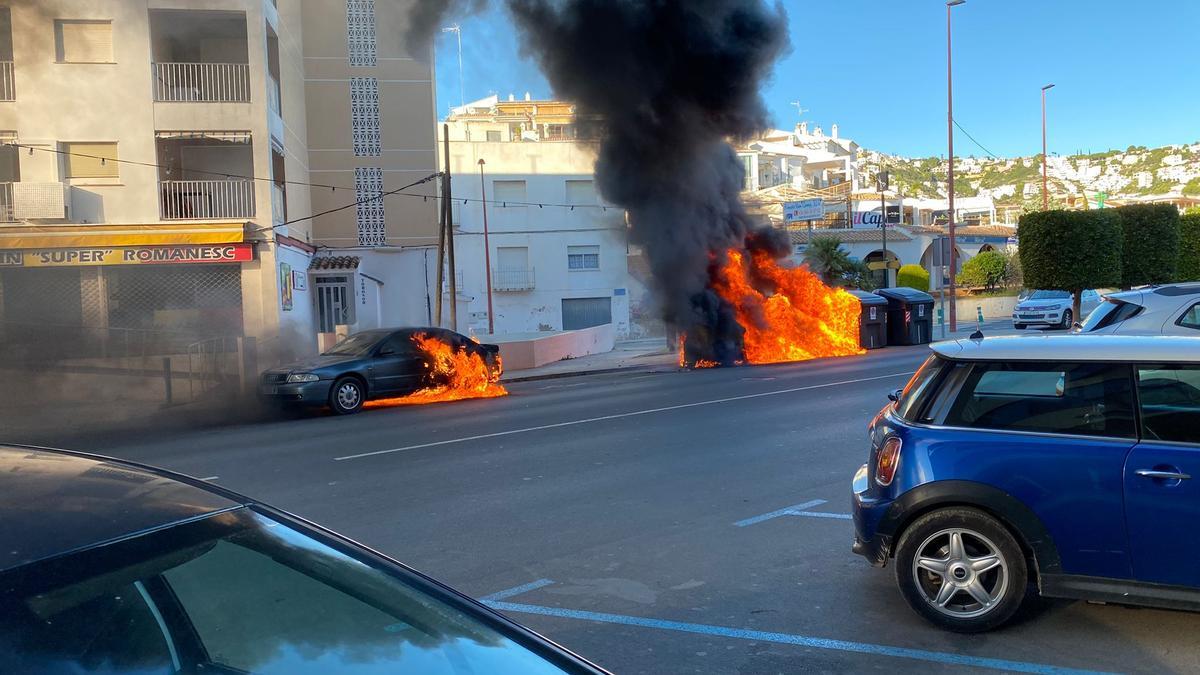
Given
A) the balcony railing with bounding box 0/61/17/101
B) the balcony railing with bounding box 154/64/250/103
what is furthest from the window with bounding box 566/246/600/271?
the balcony railing with bounding box 0/61/17/101

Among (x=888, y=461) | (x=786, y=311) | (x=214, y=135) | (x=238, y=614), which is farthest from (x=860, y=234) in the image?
(x=238, y=614)

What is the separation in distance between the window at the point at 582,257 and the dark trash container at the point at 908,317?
18.3 m

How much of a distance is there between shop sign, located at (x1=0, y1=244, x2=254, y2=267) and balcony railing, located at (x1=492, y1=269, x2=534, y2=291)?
20.7 m

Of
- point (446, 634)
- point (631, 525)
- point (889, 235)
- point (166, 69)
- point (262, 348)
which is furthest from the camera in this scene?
point (889, 235)

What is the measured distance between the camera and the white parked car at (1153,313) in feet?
31.3

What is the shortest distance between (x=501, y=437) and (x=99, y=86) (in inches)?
668

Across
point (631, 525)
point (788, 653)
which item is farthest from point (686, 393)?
point (788, 653)

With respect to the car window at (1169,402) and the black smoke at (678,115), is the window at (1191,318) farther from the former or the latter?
the black smoke at (678,115)

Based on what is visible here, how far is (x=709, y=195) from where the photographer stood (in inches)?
935

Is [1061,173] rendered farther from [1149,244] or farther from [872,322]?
[872,322]

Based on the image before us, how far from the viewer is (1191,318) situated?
9.59m

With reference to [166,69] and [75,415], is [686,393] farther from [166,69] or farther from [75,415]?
[166,69]

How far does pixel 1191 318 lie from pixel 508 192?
36.0m

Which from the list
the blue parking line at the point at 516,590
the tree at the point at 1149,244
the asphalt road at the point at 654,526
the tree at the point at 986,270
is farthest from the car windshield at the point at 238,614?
the tree at the point at 986,270
